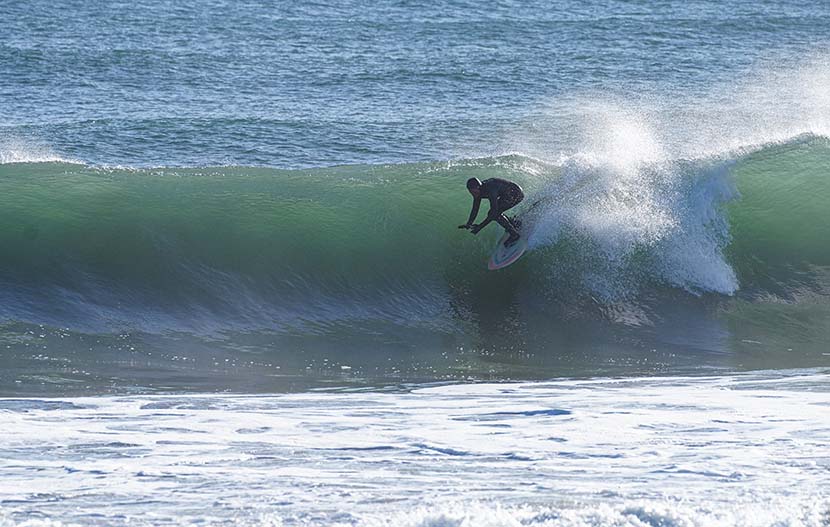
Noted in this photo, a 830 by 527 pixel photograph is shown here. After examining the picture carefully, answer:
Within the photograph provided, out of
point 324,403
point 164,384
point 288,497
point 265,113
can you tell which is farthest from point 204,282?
point 265,113

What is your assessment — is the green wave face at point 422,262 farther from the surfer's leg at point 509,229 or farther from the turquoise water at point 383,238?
the surfer's leg at point 509,229

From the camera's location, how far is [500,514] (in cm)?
704

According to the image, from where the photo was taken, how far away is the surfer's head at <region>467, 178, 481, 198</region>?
39.3ft

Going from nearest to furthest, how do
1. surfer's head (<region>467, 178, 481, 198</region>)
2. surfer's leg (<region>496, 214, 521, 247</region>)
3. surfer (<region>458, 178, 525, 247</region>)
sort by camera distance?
surfer's head (<region>467, 178, 481, 198</region>)
surfer (<region>458, 178, 525, 247</region>)
surfer's leg (<region>496, 214, 521, 247</region>)

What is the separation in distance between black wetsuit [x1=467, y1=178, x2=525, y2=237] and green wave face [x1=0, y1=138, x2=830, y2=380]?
1071mm

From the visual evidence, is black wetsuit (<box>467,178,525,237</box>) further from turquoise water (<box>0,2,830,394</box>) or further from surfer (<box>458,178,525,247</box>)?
turquoise water (<box>0,2,830,394</box>)

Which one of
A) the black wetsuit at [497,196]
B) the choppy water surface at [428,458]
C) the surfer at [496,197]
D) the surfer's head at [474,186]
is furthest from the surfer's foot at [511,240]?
the choppy water surface at [428,458]

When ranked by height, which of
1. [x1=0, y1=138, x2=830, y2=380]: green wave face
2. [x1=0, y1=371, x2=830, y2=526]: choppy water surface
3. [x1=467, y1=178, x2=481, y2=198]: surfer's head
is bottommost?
[x1=0, y1=371, x2=830, y2=526]: choppy water surface

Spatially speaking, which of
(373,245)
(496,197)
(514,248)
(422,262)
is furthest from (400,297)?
(496,197)

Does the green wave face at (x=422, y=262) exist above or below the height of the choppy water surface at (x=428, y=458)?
above

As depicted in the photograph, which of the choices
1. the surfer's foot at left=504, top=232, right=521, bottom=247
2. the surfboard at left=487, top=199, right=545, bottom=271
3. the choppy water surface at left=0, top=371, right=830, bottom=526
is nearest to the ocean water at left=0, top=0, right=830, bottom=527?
the choppy water surface at left=0, top=371, right=830, bottom=526

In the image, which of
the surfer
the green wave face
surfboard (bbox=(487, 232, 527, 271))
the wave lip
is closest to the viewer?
the surfer

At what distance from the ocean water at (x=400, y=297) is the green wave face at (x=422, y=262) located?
4 cm

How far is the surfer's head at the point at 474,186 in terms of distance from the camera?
11992mm
